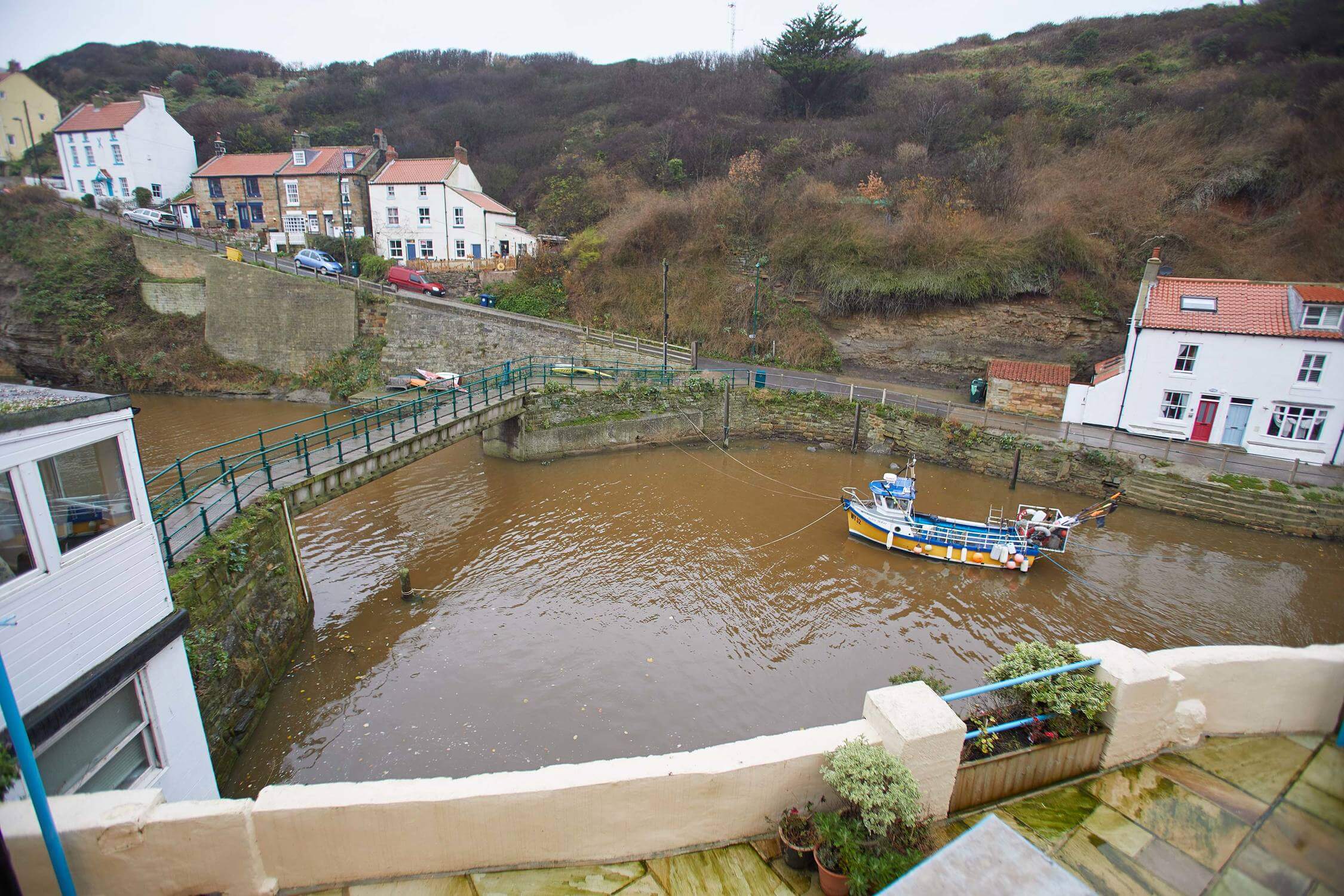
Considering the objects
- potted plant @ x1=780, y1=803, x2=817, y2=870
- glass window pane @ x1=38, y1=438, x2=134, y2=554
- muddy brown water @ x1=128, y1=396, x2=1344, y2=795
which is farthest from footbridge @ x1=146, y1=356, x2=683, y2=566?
potted plant @ x1=780, y1=803, x2=817, y2=870

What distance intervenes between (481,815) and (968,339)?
29800 mm

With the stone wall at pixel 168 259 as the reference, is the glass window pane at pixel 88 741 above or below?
below

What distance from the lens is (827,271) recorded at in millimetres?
30656

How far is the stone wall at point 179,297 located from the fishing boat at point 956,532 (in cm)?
3525

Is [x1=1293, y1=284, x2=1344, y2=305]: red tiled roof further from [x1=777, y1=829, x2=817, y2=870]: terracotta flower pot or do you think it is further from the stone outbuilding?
[x1=777, y1=829, x2=817, y2=870]: terracotta flower pot

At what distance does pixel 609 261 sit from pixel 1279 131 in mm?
32566

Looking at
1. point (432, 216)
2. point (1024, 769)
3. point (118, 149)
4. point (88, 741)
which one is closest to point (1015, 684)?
point (1024, 769)

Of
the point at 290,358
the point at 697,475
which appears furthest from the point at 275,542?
the point at 290,358

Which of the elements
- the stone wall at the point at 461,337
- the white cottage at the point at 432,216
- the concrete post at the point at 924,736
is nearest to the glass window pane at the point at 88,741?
the concrete post at the point at 924,736

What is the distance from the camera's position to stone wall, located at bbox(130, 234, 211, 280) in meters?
32.3

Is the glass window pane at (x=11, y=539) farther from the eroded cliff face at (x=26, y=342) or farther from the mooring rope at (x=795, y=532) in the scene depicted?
the eroded cliff face at (x=26, y=342)

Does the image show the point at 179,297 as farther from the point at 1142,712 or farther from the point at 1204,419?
the point at 1204,419

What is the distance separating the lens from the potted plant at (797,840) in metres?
3.97

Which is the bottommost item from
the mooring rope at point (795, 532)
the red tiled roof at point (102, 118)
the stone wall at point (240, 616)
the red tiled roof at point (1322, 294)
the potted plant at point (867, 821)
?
the mooring rope at point (795, 532)
